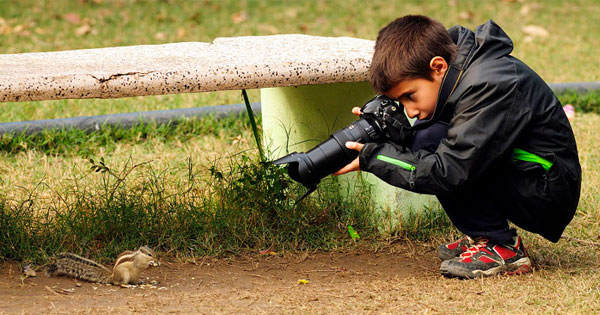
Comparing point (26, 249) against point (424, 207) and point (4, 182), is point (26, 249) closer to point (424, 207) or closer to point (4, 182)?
point (4, 182)

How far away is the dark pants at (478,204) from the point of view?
2.35 meters

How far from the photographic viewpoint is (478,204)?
2.39 meters

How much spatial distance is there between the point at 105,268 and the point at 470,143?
121cm

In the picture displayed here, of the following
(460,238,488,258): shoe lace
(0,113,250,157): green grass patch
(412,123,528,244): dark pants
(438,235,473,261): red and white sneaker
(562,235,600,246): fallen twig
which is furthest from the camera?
(0,113,250,157): green grass patch

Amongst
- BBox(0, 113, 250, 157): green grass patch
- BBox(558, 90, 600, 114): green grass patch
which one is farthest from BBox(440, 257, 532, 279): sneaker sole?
BBox(558, 90, 600, 114): green grass patch

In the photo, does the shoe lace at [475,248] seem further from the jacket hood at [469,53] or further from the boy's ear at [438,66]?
the boy's ear at [438,66]

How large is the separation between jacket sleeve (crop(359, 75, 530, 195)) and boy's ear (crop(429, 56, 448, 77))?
0.11 m

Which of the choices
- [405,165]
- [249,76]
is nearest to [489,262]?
[405,165]

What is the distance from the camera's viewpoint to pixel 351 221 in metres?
2.90

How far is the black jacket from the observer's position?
2.14 metres

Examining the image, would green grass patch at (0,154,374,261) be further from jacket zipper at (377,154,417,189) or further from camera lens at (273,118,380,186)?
jacket zipper at (377,154,417,189)

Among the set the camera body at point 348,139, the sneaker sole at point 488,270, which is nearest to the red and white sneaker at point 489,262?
the sneaker sole at point 488,270

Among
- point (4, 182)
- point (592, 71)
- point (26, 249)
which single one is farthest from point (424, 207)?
point (592, 71)

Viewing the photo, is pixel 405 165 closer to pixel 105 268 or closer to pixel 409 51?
pixel 409 51
